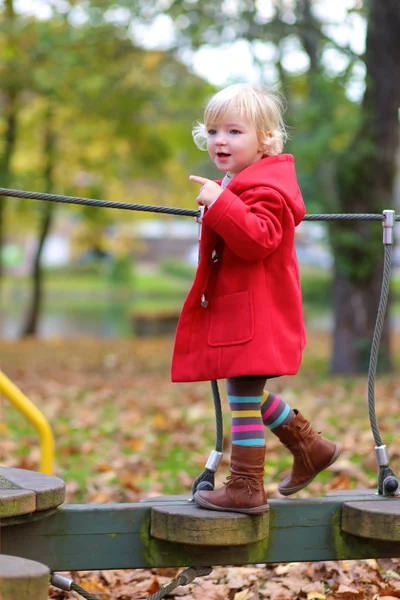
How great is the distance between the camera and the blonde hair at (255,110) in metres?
2.85

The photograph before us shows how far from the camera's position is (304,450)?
3.07 m

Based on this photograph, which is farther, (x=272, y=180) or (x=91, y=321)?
(x=91, y=321)

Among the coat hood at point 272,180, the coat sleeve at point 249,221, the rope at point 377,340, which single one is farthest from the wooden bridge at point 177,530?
the coat hood at point 272,180

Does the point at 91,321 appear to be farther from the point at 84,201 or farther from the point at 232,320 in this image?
the point at 232,320

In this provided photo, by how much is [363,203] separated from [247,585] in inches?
297

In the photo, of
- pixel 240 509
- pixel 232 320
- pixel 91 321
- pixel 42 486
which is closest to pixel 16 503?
pixel 42 486

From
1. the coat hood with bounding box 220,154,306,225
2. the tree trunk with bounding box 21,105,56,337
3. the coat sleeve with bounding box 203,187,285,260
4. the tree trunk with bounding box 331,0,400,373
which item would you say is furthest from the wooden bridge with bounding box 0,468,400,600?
the tree trunk with bounding box 21,105,56,337

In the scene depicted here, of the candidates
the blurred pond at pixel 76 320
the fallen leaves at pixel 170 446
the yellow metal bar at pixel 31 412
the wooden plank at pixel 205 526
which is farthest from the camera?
the blurred pond at pixel 76 320

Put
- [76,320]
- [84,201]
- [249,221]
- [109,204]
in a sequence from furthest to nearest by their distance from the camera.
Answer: [76,320] < [109,204] < [84,201] < [249,221]

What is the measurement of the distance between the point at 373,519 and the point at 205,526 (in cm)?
58

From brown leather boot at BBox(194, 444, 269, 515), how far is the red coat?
306mm

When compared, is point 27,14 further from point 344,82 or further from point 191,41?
point 344,82

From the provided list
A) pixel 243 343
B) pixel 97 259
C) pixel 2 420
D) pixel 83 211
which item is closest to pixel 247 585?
pixel 243 343

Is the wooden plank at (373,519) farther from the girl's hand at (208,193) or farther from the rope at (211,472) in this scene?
the girl's hand at (208,193)
